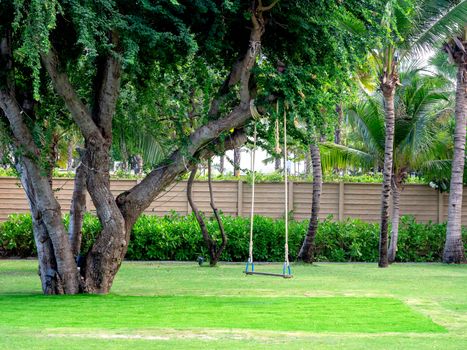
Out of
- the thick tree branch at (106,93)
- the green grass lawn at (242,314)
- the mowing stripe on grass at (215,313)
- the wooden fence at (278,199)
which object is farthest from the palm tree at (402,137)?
the mowing stripe on grass at (215,313)

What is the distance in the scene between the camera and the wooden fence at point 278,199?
26328 millimetres

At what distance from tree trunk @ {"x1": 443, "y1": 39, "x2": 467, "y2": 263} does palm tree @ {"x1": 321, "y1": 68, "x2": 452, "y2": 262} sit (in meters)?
0.61

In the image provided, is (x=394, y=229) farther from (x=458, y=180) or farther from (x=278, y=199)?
(x=278, y=199)

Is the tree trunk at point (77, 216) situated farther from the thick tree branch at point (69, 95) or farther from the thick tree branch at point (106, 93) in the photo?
the thick tree branch at point (69, 95)

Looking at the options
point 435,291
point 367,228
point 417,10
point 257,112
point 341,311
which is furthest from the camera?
point 367,228

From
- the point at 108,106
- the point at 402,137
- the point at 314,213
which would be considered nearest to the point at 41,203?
the point at 108,106

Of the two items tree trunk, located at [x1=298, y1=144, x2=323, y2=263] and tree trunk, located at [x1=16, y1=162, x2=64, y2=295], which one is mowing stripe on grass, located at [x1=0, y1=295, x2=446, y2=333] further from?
tree trunk, located at [x1=298, y1=144, x2=323, y2=263]

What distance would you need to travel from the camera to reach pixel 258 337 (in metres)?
10.0

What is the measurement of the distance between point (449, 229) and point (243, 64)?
39.0 ft

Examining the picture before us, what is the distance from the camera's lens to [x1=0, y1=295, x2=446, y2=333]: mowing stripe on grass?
11.0m

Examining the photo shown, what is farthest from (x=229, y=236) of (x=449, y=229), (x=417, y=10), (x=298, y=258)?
(x=417, y=10)

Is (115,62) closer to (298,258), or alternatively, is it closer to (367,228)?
(298,258)

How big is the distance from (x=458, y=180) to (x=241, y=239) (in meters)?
6.29

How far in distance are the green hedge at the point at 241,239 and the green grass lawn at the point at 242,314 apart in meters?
5.55
